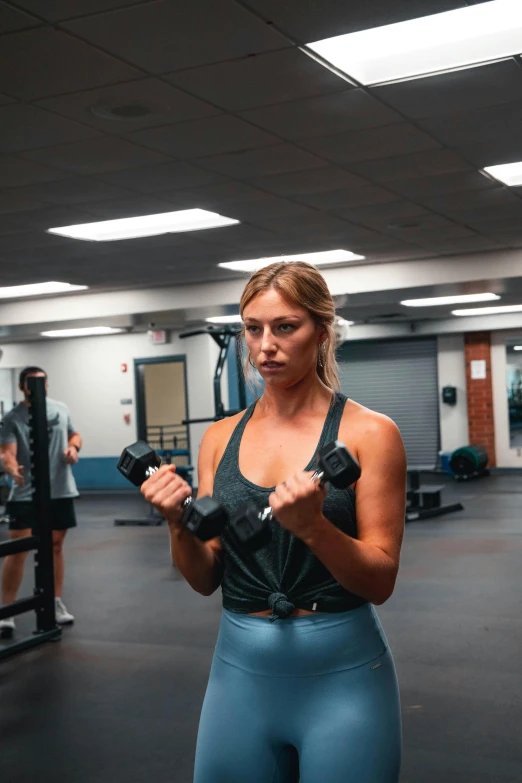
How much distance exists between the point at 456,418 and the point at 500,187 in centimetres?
869

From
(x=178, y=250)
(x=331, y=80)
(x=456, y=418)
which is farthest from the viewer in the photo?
(x=456, y=418)

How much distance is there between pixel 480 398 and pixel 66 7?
11.6 metres

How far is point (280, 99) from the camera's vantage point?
136 inches

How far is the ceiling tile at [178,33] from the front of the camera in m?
2.59

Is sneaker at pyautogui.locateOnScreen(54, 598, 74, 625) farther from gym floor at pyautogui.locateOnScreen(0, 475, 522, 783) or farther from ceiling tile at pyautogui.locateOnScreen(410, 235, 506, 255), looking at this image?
ceiling tile at pyautogui.locateOnScreen(410, 235, 506, 255)

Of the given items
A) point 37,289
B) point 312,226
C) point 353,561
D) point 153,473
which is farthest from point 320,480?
point 37,289

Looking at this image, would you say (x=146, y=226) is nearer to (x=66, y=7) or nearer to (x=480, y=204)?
(x=480, y=204)

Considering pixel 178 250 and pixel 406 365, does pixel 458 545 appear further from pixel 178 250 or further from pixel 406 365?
pixel 406 365

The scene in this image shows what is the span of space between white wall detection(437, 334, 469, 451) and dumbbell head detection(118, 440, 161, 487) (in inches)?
502

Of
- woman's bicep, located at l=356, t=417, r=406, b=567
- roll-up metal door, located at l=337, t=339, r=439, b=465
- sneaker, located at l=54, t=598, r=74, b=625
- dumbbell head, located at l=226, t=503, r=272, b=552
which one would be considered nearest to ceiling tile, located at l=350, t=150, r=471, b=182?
sneaker, located at l=54, t=598, r=74, b=625

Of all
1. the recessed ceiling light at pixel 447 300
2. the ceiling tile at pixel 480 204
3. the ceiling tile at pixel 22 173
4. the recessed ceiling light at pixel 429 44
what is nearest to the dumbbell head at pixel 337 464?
the recessed ceiling light at pixel 429 44

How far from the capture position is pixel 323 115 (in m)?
3.70

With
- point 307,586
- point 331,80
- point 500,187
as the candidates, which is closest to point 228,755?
point 307,586

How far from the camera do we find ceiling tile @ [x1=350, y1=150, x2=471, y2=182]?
4.46 m
